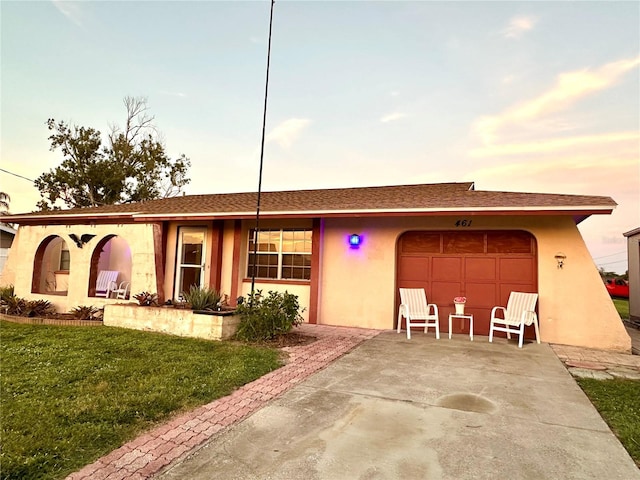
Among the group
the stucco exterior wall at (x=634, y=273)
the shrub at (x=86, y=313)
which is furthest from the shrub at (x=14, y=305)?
the stucco exterior wall at (x=634, y=273)

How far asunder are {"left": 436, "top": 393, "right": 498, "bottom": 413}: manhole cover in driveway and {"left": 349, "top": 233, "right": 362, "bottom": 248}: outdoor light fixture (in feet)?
16.2

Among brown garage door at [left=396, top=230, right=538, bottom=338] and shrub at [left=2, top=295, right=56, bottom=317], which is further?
shrub at [left=2, top=295, right=56, bottom=317]

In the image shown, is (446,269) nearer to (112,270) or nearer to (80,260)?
(80,260)

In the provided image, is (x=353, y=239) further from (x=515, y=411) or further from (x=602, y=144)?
(x=602, y=144)

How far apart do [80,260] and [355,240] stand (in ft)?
23.8

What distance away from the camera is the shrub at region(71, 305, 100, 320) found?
8792 millimetres

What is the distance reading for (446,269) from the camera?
8.14 metres

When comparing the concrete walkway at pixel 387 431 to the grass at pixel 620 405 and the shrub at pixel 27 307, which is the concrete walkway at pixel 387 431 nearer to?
the grass at pixel 620 405

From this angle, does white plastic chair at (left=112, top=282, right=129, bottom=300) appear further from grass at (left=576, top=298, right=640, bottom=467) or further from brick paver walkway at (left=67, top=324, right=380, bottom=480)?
grass at (left=576, top=298, right=640, bottom=467)

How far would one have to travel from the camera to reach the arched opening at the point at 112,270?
32.6 feet

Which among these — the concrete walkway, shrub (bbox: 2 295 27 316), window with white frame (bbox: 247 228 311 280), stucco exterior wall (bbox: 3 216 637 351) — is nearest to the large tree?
stucco exterior wall (bbox: 3 216 637 351)

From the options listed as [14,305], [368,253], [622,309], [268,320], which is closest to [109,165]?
[14,305]

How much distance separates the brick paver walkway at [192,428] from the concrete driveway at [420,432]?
4.9 inches

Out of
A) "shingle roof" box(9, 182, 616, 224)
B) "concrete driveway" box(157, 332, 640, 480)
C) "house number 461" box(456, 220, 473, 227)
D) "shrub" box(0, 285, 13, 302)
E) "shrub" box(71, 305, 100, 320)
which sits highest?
"shingle roof" box(9, 182, 616, 224)
